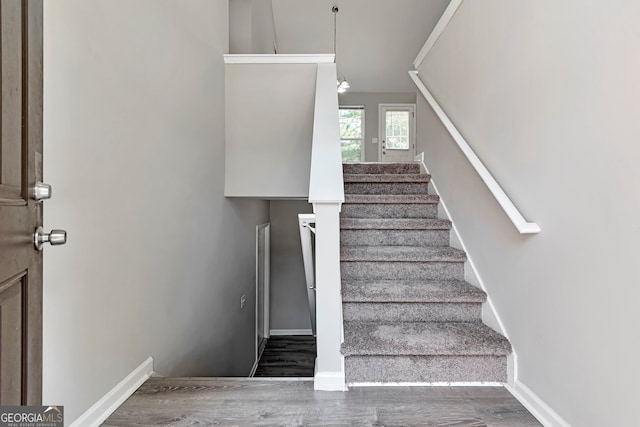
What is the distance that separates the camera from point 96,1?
4.16ft

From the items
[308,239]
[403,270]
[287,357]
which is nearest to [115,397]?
[308,239]

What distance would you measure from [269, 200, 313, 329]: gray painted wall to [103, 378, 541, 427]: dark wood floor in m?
4.09

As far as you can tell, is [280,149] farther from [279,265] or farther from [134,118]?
[279,265]

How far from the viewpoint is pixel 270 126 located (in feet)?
10.1

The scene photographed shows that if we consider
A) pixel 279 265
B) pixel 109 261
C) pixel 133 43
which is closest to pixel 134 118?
pixel 133 43

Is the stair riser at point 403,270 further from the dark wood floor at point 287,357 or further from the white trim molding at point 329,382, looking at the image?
the dark wood floor at point 287,357

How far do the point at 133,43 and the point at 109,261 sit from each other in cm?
97

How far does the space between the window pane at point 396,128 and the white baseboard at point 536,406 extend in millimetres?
5842

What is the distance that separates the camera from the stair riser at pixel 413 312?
1941mm

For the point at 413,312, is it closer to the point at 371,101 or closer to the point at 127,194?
the point at 127,194

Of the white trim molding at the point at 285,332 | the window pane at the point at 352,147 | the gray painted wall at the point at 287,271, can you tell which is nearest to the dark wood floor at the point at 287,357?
the white trim molding at the point at 285,332

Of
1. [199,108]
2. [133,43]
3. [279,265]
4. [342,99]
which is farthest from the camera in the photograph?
[342,99]

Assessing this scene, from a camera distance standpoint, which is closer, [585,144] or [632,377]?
[632,377]

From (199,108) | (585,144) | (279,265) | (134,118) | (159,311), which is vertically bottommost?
(279,265)
